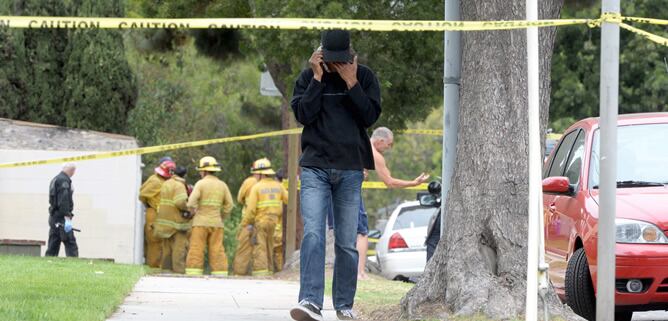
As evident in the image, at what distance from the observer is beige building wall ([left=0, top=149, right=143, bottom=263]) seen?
2197 centimetres

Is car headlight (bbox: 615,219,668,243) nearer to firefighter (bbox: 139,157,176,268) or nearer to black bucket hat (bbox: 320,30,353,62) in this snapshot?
black bucket hat (bbox: 320,30,353,62)

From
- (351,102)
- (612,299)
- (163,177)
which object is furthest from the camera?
(163,177)

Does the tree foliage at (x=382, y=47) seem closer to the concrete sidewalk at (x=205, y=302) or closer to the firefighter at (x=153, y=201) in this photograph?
the firefighter at (x=153, y=201)

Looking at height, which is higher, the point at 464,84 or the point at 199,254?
the point at 464,84

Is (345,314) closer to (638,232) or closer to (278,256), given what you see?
(638,232)

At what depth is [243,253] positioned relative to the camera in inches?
889

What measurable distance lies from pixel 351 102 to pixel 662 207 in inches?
84.9

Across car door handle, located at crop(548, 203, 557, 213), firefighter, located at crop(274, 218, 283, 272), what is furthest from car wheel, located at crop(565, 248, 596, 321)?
firefighter, located at crop(274, 218, 283, 272)

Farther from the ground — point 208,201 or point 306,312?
point 208,201

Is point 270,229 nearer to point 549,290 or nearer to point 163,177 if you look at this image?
point 163,177

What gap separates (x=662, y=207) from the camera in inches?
348

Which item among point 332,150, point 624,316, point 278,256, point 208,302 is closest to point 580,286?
point 624,316

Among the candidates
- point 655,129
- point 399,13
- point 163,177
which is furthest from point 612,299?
point 163,177

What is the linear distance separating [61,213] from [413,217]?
5.17m
